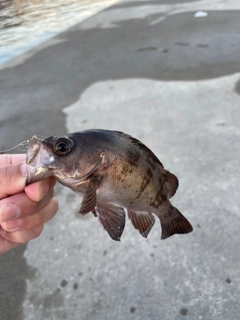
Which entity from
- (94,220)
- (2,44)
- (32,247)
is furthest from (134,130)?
(2,44)

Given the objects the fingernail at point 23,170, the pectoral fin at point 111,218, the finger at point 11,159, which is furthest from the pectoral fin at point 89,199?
the finger at point 11,159

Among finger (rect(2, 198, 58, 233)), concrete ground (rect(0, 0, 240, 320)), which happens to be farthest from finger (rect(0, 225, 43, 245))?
concrete ground (rect(0, 0, 240, 320))

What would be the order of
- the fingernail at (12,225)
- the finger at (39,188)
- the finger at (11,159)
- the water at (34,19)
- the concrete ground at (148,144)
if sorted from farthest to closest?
the water at (34,19) < the concrete ground at (148,144) < the finger at (11,159) < the fingernail at (12,225) < the finger at (39,188)

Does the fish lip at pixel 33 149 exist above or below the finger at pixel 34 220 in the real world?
above

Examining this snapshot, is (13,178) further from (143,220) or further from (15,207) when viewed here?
(143,220)

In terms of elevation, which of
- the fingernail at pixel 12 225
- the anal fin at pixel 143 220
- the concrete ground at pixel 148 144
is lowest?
the concrete ground at pixel 148 144

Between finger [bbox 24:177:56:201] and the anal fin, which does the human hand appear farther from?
the anal fin

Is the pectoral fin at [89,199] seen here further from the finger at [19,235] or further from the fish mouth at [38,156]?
the finger at [19,235]
